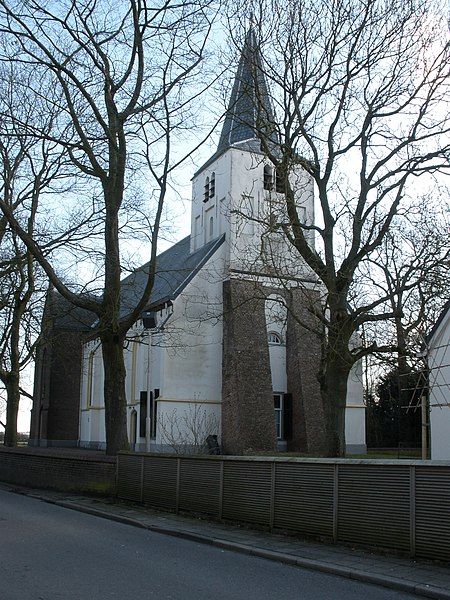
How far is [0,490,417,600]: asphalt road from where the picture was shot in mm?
7480

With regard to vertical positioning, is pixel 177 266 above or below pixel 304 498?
above

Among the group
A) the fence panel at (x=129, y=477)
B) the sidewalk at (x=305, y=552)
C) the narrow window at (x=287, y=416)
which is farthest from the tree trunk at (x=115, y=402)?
the narrow window at (x=287, y=416)

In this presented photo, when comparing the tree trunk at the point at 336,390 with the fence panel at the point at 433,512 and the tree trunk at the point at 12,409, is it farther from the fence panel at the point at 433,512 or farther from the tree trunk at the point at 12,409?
the tree trunk at the point at 12,409

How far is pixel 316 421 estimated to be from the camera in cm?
3566

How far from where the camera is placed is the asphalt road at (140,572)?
24.5ft

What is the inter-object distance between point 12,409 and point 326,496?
83.0ft

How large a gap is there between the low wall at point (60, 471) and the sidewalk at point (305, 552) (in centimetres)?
214

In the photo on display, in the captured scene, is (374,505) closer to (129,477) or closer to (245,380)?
(129,477)

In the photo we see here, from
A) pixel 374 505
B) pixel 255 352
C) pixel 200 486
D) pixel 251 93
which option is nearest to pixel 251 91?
pixel 251 93

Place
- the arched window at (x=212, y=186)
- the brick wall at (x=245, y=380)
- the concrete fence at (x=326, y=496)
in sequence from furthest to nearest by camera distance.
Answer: the arched window at (x=212, y=186)
the brick wall at (x=245, y=380)
the concrete fence at (x=326, y=496)

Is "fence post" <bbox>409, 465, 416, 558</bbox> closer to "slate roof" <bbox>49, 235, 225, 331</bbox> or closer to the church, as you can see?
"slate roof" <bbox>49, 235, 225, 331</bbox>

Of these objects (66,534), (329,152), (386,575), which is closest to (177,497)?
(66,534)

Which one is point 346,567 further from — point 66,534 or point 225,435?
point 225,435

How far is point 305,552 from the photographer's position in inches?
397
